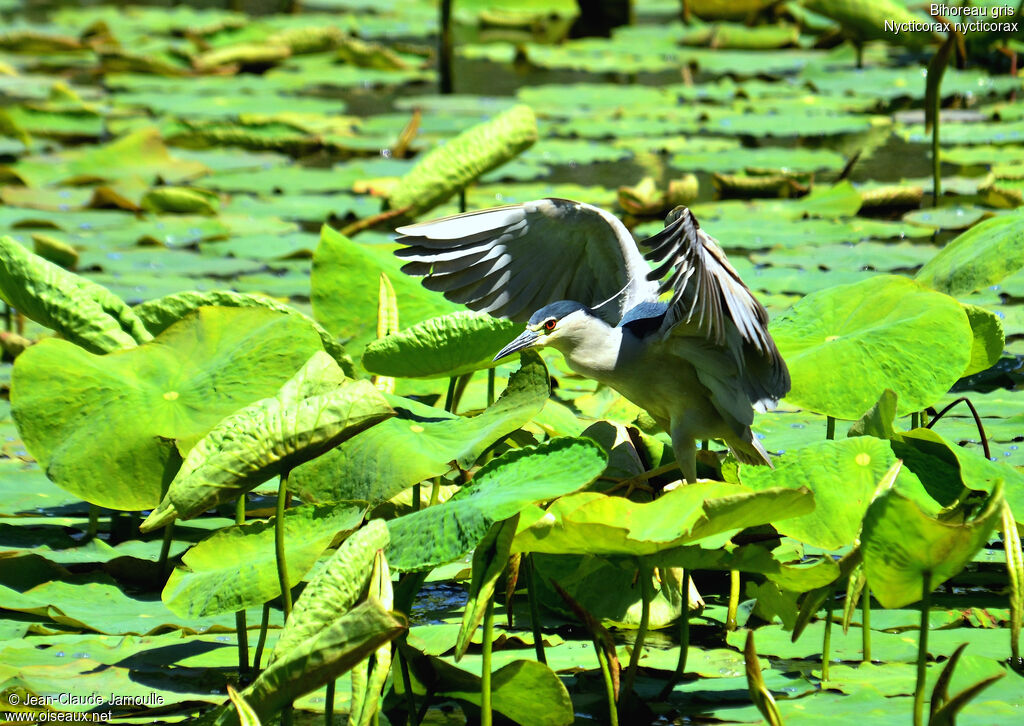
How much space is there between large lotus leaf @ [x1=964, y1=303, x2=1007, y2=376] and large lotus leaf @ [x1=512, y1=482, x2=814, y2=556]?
1059 mm

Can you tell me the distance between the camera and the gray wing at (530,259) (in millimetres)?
2639

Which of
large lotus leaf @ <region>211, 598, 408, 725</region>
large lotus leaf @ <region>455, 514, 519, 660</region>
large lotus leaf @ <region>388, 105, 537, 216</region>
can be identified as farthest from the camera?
large lotus leaf @ <region>388, 105, 537, 216</region>

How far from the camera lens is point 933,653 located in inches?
84.2

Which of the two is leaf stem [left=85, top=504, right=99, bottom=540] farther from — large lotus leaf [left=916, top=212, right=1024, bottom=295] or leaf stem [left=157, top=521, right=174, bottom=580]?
large lotus leaf [left=916, top=212, right=1024, bottom=295]

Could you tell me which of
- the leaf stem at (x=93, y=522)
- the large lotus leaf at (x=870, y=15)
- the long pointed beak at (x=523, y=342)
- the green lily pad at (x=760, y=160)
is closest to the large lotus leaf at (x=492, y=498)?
the long pointed beak at (x=523, y=342)

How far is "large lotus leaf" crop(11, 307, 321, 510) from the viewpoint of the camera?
2449 millimetres

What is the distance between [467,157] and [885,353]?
1641 mm

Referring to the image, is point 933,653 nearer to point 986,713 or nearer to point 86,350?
point 986,713

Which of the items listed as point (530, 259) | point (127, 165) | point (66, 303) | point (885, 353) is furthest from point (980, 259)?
point (127, 165)

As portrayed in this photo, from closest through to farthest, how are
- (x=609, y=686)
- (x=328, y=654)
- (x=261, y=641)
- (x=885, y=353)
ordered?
(x=328, y=654) → (x=609, y=686) → (x=261, y=641) → (x=885, y=353)

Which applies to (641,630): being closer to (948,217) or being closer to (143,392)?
(143,392)

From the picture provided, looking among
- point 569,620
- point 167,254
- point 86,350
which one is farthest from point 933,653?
point 167,254

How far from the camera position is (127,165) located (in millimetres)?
6102

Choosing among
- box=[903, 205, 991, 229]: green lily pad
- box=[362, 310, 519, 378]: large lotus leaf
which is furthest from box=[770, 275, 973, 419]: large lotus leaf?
box=[903, 205, 991, 229]: green lily pad
